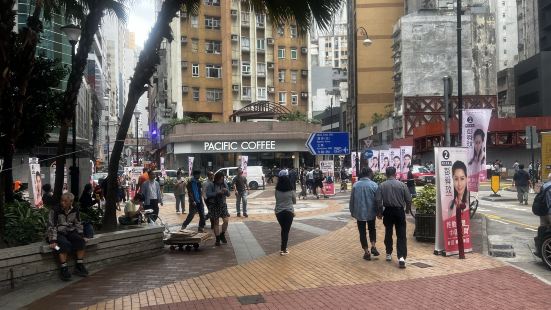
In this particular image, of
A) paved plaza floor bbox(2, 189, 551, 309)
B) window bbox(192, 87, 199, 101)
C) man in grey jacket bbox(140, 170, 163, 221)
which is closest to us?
paved plaza floor bbox(2, 189, 551, 309)

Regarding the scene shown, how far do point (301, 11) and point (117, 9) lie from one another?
15.1ft

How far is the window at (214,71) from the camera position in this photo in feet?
206

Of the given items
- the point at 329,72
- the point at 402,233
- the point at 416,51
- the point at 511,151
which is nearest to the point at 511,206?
the point at 402,233

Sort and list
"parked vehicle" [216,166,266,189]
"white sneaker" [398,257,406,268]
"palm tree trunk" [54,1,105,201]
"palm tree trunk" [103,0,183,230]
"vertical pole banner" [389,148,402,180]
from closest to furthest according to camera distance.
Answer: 1. "white sneaker" [398,257,406,268]
2. "palm tree trunk" [103,0,183,230]
3. "palm tree trunk" [54,1,105,201]
4. "vertical pole banner" [389,148,402,180]
5. "parked vehicle" [216,166,266,189]

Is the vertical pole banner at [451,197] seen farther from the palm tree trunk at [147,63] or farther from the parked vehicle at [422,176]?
the parked vehicle at [422,176]

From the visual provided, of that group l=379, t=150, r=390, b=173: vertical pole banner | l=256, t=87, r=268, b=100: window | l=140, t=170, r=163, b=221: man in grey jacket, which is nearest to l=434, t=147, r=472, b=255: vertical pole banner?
l=140, t=170, r=163, b=221: man in grey jacket

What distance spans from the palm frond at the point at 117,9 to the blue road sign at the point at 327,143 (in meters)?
7.56

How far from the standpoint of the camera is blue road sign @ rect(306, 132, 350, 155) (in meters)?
18.1

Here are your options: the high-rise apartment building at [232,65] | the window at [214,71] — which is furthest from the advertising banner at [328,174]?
the window at [214,71]

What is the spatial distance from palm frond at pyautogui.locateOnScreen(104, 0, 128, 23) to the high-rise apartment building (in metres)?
49.0

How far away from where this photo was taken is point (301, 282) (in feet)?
27.1

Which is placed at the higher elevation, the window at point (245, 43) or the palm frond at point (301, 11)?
the window at point (245, 43)

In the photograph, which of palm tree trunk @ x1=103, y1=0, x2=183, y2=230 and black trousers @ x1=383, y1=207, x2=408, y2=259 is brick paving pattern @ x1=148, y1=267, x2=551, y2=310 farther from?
palm tree trunk @ x1=103, y1=0, x2=183, y2=230

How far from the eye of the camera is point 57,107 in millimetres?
14789
